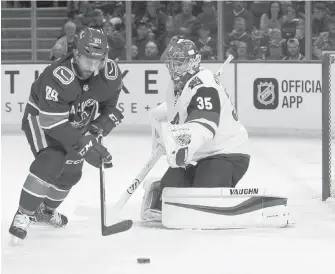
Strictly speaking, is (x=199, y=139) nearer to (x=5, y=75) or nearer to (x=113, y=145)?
(x=113, y=145)

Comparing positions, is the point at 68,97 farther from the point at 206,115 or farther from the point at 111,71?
the point at 206,115

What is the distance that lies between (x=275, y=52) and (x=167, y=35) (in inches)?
40.8

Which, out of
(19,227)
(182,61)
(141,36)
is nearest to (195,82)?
(182,61)

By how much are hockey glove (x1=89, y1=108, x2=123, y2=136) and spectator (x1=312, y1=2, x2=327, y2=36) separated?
4372mm

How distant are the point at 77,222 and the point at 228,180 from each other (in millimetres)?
719

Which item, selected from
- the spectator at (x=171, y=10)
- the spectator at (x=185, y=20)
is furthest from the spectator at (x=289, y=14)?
Answer: the spectator at (x=171, y=10)

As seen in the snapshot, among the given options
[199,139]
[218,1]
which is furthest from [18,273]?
[218,1]

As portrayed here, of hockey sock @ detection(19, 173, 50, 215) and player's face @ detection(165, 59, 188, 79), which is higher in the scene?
player's face @ detection(165, 59, 188, 79)

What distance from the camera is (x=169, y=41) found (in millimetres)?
8859

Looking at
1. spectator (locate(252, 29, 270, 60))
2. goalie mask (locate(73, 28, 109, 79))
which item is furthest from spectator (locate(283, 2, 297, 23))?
goalie mask (locate(73, 28, 109, 79))

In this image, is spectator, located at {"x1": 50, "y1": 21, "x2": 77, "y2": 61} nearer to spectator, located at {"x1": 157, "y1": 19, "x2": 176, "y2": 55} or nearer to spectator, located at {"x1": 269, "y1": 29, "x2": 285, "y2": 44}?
spectator, located at {"x1": 157, "y1": 19, "x2": 176, "y2": 55}

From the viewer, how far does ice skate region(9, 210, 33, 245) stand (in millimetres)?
4016

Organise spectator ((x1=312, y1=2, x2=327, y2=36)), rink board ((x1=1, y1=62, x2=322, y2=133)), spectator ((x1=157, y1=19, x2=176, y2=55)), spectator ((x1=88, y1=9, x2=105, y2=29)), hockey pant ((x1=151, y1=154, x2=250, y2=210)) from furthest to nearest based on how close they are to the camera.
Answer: spectator ((x1=88, y1=9, x2=105, y2=29)), spectator ((x1=157, y1=19, x2=176, y2=55)), spectator ((x1=312, y1=2, x2=327, y2=36)), rink board ((x1=1, y1=62, x2=322, y2=133)), hockey pant ((x1=151, y1=154, x2=250, y2=210))

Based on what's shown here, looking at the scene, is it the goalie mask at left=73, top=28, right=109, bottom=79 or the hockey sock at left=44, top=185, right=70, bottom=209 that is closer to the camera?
the goalie mask at left=73, top=28, right=109, bottom=79
